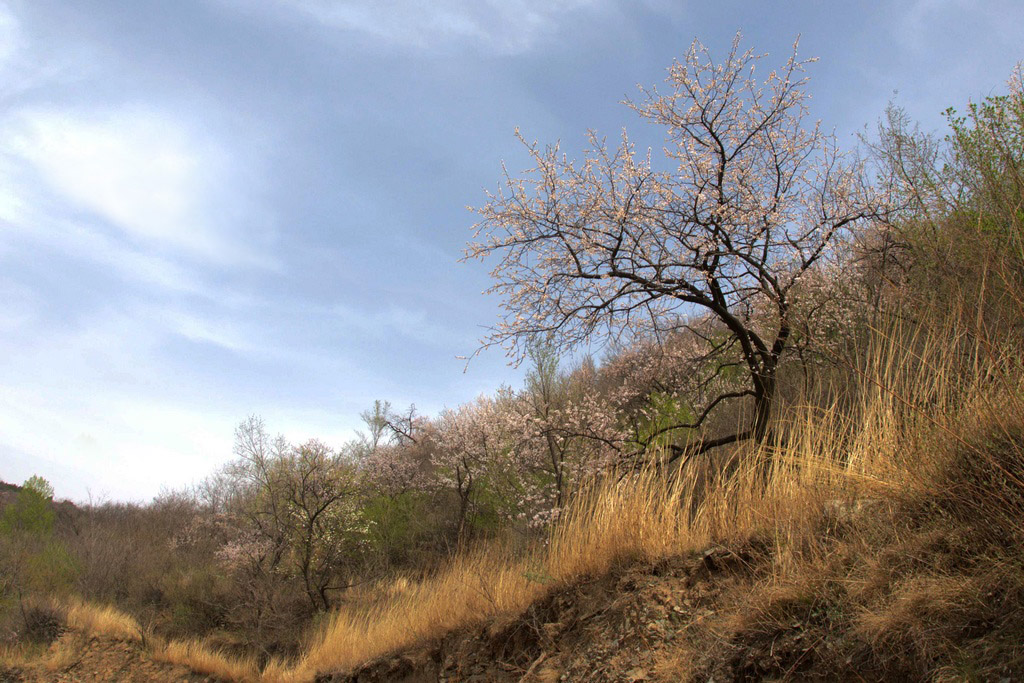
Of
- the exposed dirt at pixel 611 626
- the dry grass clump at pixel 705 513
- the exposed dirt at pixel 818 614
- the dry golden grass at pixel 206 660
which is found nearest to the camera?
the exposed dirt at pixel 818 614

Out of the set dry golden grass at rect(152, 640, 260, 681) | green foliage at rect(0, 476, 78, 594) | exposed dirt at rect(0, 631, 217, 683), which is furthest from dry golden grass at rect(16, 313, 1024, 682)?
green foliage at rect(0, 476, 78, 594)

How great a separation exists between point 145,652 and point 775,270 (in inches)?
724

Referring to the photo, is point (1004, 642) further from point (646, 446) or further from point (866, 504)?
point (646, 446)

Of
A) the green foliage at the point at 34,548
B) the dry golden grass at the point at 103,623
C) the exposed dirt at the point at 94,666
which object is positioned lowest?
the exposed dirt at the point at 94,666

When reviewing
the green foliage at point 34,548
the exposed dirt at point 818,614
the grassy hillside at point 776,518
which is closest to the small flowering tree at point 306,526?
the grassy hillside at point 776,518

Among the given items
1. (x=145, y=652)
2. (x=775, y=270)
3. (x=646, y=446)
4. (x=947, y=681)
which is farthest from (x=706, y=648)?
(x=145, y=652)

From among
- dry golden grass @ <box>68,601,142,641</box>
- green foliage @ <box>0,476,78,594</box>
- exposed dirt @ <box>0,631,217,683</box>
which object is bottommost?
exposed dirt @ <box>0,631,217,683</box>

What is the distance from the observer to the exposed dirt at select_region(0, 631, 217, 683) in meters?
15.9

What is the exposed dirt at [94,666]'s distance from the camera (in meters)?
15.9

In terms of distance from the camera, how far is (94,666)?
1678cm

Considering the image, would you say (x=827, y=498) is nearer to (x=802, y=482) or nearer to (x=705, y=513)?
(x=802, y=482)

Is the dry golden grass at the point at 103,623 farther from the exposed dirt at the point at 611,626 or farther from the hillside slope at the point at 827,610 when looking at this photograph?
the hillside slope at the point at 827,610

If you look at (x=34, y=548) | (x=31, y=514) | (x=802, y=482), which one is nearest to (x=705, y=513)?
(x=802, y=482)

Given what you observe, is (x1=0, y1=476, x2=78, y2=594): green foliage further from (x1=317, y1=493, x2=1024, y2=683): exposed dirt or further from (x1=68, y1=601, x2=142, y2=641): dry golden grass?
(x1=317, y1=493, x2=1024, y2=683): exposed dirt
